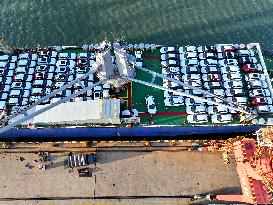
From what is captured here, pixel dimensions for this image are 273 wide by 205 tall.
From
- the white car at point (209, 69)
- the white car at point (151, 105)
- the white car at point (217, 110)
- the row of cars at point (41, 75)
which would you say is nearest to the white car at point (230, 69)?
the white car at point (209, 69)

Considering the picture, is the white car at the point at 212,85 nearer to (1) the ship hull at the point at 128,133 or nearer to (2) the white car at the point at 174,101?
(2) the white car at the point at 174,101

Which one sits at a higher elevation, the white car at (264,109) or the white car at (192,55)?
the white car at (192,55)

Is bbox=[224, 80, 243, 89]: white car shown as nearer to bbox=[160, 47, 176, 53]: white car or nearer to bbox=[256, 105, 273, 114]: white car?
bbox=[256, 105, 273, 114]: white car

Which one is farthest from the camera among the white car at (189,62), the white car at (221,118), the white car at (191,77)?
the white car at (189,62)

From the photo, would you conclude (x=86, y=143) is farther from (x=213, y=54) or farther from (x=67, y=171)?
(x=213, y=54)

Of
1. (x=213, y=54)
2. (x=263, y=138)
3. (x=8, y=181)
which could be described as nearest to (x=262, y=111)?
(x=263, y=138)

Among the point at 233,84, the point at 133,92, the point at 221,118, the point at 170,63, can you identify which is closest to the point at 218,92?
the point at 233,84

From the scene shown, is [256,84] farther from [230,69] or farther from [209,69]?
[209,69]
